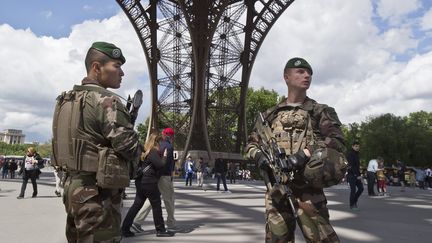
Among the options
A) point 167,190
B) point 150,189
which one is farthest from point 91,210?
point 167,190

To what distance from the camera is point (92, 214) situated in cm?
275

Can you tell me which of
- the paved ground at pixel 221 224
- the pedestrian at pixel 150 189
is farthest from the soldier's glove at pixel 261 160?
the pedestrian at pixel 150 189

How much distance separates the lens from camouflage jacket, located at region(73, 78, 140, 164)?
2779mm

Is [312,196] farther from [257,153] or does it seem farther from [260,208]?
[260,208]

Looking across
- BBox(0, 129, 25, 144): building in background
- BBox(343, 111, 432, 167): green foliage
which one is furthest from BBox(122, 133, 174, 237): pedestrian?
BBox(0, 129, 25, 144): building in background

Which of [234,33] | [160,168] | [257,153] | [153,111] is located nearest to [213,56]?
[234,33]

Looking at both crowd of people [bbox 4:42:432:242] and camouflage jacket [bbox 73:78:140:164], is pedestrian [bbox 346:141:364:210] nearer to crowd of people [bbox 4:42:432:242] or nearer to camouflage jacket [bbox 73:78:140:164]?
crowd of people [bbox 4:42:432:242]

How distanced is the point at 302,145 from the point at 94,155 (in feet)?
4.79

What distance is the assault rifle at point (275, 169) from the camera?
3.14m

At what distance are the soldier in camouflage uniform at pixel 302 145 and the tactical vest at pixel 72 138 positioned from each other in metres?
1.21

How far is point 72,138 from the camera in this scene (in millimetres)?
2859

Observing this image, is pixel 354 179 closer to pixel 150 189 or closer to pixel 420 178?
pixel 150 189

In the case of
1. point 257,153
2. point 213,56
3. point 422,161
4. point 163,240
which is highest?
point 213,56

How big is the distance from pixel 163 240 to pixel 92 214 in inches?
143
